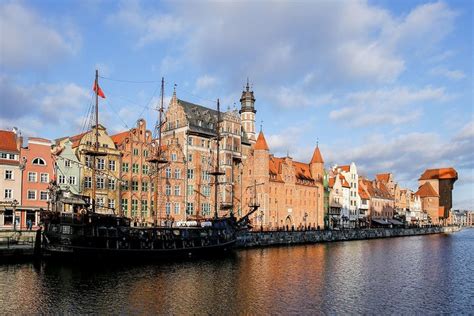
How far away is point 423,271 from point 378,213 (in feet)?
347

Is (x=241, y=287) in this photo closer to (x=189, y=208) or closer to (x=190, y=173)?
(x=189, y=208)

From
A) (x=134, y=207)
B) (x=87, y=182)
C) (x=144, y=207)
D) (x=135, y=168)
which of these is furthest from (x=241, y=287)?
(x=135, y=168)

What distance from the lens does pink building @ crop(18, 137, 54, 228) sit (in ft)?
231

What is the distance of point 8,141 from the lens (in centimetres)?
7094

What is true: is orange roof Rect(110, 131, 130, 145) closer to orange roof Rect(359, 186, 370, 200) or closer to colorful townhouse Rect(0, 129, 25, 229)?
colorful townhouse Rect(0, 129, 25, 229)

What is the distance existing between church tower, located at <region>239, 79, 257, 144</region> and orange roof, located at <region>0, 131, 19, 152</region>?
72951mm

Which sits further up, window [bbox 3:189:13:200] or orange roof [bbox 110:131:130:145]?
orange roof [bbox 110:131:130:145]

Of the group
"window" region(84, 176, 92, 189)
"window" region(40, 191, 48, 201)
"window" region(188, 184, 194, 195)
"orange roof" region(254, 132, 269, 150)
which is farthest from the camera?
"orange roof" region(254, 132, 269, 150)

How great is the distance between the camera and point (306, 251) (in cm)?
7862

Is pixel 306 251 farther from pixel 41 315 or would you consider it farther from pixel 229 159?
pixel 41 315

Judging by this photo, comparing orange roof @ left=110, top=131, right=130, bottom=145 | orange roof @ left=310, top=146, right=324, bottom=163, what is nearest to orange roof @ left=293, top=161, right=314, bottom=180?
orange roof @ left=310, top=146, right=324, bottom=163

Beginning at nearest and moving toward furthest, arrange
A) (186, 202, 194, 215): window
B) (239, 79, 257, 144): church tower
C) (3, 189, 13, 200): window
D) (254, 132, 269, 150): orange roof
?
(3, 189, 13, 200): window
(186, 202, 194, 215): window
(254, 132, 269, 150): orange roof
(239, 79, 257, 144): church tower

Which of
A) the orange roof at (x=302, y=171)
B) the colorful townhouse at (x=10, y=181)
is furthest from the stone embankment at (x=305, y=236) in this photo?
the colorful townhouse at (x=10, y=181)

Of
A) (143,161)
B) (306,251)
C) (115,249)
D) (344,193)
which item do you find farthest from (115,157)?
(344,193)
